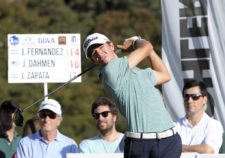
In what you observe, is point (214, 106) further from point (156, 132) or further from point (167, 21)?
point (156, 132)

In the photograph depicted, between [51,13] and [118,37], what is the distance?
2.58m

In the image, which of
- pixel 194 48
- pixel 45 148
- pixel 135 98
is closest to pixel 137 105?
pixel 135 98

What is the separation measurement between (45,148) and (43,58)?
277 cm

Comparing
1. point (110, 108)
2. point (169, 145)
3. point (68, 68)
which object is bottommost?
point (169, 145)

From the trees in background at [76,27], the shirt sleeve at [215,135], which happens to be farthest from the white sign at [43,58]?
the trees in background at [76,27]

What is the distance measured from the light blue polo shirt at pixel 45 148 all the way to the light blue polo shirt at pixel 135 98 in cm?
237

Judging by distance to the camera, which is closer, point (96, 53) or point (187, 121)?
point (96, 53)

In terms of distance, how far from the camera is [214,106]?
12.0 metres

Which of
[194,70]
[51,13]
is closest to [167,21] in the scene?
[194,70]

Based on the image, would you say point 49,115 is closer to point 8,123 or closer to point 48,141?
point 48,141

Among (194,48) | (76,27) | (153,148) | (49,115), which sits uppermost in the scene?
(76,27)

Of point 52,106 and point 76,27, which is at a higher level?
point 76,27

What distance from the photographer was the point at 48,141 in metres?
11.3

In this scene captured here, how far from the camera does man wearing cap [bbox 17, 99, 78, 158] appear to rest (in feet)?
36.7
